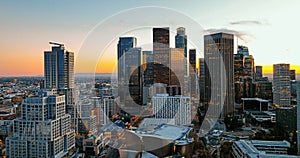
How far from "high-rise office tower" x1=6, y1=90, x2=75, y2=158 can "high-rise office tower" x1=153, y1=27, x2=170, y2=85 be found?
1570 mm

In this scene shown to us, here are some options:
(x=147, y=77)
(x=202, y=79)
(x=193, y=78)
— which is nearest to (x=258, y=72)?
(x=202, y=79)

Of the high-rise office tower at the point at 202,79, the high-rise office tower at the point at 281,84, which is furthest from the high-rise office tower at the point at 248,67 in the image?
the high-rise office tower at the point at 202,79

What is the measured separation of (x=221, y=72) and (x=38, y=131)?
4.19 metres

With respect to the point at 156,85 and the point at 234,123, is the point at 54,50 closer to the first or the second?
the point at 156,85

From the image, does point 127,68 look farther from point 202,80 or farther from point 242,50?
point 242,50

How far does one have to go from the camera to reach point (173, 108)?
5094mm

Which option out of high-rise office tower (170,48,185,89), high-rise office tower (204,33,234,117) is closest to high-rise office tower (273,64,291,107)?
high-rise office tower (204,33,234,117)

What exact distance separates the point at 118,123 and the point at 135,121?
1.12 feet

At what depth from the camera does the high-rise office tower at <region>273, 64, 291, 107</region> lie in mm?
7793

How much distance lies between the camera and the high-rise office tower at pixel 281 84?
7.79 meters

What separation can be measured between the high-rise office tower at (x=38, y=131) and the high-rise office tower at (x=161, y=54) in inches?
61.8

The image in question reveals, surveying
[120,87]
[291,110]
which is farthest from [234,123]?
[120,87]

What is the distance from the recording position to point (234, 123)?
6.44 m

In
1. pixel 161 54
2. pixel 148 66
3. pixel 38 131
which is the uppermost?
pixel 161 54
